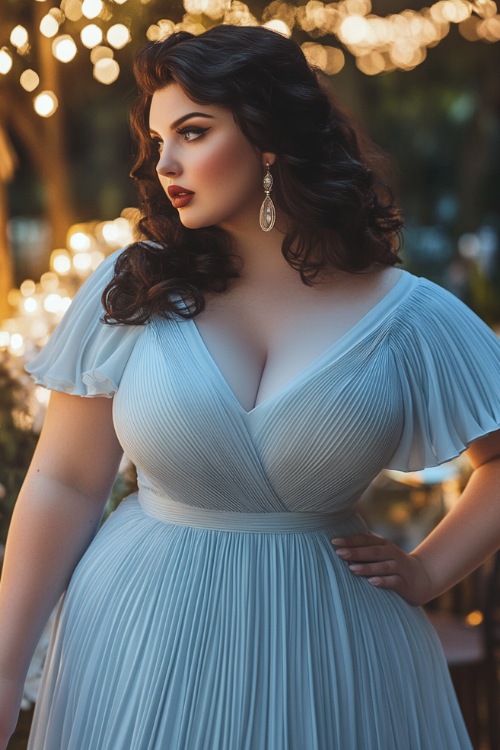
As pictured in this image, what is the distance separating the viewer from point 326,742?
1.64 metres

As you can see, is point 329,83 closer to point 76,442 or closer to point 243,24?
point 243,24

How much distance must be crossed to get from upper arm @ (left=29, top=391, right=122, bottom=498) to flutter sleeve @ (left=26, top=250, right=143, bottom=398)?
36 millimetres

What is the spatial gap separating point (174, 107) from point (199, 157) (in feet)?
0.32

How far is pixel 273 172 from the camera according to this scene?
1.85 m

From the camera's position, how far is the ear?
1.82 meters

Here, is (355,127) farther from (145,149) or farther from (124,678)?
(124,678)

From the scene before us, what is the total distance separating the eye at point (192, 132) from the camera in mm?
1744

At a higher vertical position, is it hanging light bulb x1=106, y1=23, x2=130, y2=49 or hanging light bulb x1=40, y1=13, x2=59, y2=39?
hanging light bulb x1=40, y1=13, x2=59, y2=39

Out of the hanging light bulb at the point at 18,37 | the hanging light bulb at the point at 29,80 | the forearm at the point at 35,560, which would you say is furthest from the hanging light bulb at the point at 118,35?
the forearm at the point at 35,560

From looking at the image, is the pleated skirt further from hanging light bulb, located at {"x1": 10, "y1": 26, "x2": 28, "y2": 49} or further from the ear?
hanging light bulb, located at {"x1": 10, "y1": 26, "x2": 28, "y2": 49}

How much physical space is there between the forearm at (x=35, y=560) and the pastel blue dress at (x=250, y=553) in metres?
0.05

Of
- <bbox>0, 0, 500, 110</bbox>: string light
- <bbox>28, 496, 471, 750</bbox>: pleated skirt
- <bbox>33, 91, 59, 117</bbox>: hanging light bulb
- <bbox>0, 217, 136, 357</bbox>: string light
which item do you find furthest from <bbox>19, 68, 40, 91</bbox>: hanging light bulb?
<bbox>28, 496, 471, 750</bbox>: pleated skirt

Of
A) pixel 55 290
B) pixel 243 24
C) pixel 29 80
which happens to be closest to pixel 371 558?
pixel 243 24

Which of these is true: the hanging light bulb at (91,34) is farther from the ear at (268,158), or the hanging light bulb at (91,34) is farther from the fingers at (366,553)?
the fingers at (366,553)
